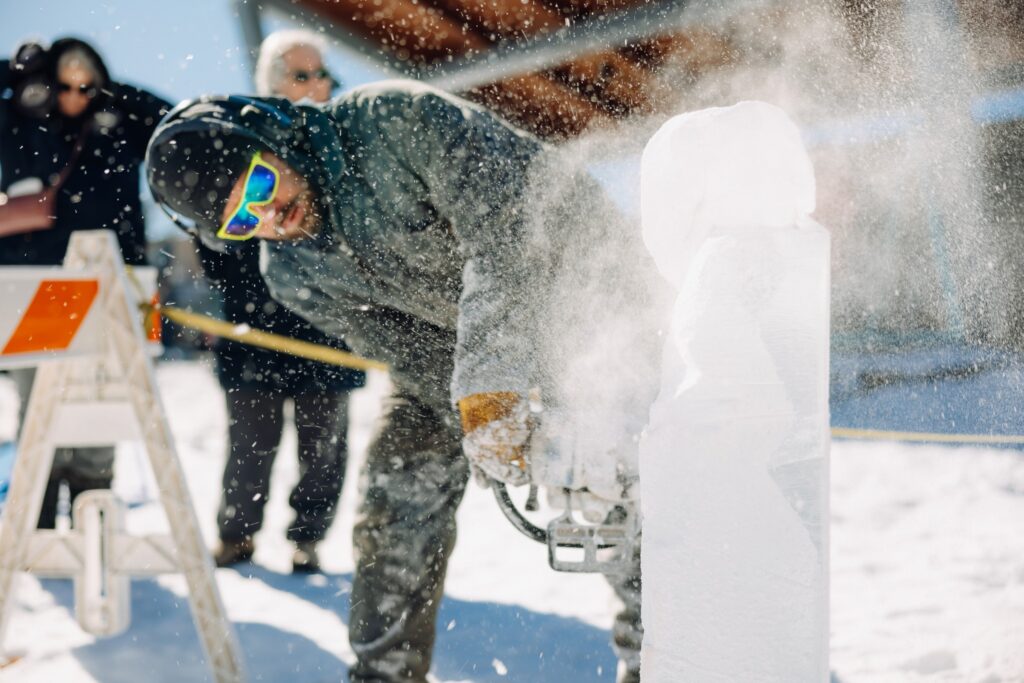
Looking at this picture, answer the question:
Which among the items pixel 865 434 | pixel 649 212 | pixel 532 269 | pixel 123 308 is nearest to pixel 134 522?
pixel 123 308

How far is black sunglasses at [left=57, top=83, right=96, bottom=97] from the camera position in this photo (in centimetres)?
277

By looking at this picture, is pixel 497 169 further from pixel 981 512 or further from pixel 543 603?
pixel 981 512

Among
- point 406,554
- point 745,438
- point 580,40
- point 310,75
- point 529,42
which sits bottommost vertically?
point 406,554

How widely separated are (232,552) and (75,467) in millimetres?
650

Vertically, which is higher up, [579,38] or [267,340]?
[579,38]

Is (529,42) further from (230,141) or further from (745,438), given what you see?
(745,438)

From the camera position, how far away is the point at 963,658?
1.82 metres

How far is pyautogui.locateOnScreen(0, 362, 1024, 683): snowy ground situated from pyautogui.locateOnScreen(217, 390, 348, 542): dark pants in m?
0.20

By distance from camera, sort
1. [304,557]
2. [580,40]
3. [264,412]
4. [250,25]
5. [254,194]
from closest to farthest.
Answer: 1. [254,194]
2. [304,557]
3. [264,412]
4. [250,25]
5. [580,40]

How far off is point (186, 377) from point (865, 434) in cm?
863

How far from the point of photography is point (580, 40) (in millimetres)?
5238

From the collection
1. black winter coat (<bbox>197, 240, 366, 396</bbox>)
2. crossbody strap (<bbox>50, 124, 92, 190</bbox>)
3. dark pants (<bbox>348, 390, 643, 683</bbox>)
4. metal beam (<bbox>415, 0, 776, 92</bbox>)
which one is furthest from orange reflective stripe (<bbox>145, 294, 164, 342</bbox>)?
metal beam (<bbox>415, 0, 776, 92</bbox>)

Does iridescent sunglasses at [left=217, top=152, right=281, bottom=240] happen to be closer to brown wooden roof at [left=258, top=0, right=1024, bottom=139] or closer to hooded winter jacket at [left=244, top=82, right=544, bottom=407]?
hooded winter jacket at [left=244, top=82, right=544, bottom=407]

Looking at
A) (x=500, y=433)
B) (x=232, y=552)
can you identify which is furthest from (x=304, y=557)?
(x=500, y=433)
